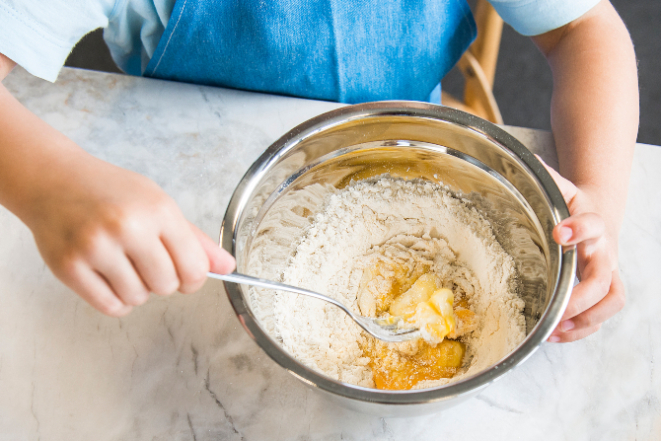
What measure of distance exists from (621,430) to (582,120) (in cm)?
39

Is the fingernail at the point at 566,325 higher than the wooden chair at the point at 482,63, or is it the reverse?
the wooden chair at the point at 482,63

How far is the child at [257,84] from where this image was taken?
0.37 m

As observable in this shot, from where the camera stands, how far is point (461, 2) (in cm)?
70

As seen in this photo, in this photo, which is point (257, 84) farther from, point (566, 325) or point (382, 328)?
point (566, 325)

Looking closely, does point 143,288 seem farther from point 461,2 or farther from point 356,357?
point 461,2

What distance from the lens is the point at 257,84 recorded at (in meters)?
0.70

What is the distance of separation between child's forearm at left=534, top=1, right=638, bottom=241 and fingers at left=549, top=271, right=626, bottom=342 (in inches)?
3.4

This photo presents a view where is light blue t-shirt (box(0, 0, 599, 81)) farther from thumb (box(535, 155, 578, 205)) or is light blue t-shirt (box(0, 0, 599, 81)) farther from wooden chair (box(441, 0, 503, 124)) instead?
thumb (box(535, 155, 578, 205))

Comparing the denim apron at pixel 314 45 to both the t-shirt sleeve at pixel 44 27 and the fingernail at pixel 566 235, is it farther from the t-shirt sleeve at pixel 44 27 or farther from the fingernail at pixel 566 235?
the fingernail at pixel 566 235

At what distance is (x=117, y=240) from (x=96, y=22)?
37 centimetres

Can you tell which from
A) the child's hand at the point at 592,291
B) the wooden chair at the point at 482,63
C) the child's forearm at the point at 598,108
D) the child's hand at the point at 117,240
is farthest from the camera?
the wooden chair at the point at 482,63

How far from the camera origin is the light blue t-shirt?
533mm

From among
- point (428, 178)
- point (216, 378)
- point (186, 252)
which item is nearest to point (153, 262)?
point (186, 252)

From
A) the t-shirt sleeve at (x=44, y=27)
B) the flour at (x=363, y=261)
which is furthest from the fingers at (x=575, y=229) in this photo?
the t-shirt sleeve at (x=44, y=27)
